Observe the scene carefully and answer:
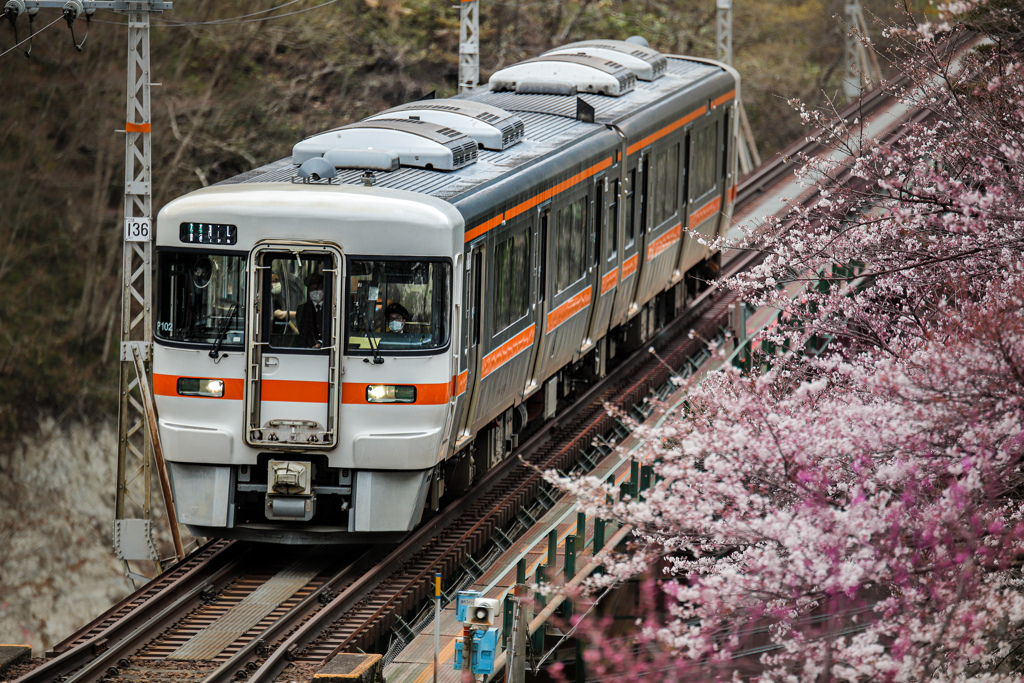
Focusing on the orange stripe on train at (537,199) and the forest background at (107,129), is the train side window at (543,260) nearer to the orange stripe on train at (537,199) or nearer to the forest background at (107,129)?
the orange stripe on train at (537,199)

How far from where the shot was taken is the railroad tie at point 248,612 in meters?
9.35

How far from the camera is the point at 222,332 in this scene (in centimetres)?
1004

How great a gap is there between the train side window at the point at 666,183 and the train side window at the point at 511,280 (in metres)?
4.37

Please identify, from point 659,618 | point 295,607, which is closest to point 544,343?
point 659,618

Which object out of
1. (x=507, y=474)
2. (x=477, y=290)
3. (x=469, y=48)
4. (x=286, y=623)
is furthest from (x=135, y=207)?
(x=469, y=48)

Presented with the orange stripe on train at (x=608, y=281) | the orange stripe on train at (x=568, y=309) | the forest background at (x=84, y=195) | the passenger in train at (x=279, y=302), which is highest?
the passenger in train at (x=279, y=302)

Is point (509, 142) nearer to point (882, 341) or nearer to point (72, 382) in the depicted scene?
point (882, 341)

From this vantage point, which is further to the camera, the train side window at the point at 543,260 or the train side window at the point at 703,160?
the train side window at the point at 703,160

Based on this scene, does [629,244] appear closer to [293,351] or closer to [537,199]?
[537,199]

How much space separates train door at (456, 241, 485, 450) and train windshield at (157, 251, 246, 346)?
1.67 meters

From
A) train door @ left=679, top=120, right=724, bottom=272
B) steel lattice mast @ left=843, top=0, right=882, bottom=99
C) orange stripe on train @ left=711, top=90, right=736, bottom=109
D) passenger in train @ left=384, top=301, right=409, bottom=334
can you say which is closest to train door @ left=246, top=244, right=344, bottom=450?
passenger in train @ left=384, top=301, right=409, bottom=334

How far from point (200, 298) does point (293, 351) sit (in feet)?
2.51

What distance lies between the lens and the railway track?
900cm

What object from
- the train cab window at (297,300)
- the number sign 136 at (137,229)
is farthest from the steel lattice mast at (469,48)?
the train cab window at (297,300)
